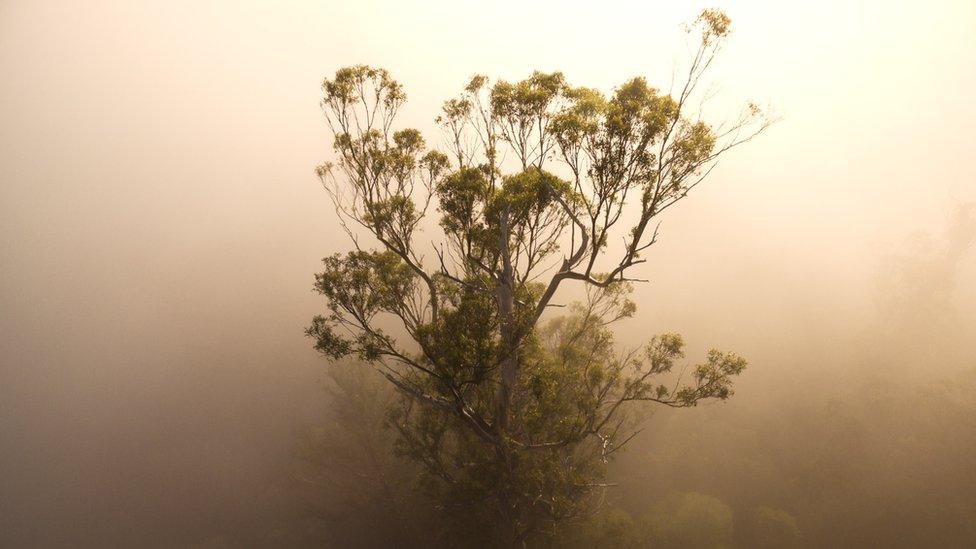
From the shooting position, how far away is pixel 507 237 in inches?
414

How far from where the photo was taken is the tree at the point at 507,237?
9.38 meters

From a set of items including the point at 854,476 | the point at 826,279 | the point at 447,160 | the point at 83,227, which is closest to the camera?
the point at 447,160

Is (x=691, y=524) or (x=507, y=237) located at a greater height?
(x=507, y=237)

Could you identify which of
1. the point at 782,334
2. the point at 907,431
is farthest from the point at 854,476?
the point at 782,334

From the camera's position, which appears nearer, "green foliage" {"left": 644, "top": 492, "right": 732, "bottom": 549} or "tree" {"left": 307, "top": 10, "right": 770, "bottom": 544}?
"tree" {"left": 307, "top": 10, "right": 770, "bottom": 544}

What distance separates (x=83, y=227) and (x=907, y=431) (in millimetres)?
180746

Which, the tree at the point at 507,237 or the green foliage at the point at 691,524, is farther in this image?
the green foliage at the point at 691,524

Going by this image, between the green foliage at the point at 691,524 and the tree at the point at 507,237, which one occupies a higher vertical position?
the tree at the point at 507,237

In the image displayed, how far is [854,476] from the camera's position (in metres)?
26.2

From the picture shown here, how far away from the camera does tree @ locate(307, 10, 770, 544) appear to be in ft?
30.8

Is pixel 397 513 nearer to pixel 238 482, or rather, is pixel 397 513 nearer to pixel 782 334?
pixel 238 482

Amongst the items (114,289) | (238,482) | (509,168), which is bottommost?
(238,482)

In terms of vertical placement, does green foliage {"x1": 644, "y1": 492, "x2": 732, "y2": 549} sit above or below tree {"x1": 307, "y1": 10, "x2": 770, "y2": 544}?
below

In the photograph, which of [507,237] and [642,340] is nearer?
[507,237]
